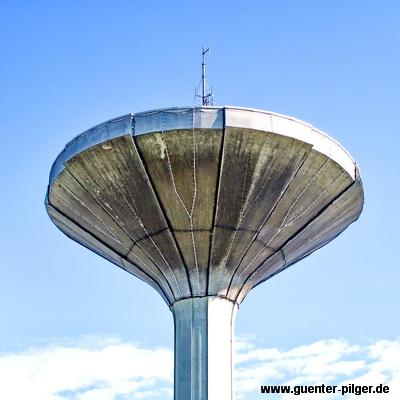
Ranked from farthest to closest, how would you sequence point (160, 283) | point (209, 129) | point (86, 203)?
1. point (160, 283)
2. point (86, 203)
3. point (209, 129)

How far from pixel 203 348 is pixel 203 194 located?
155 inches

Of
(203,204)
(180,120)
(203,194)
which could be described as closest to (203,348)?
(203,204)

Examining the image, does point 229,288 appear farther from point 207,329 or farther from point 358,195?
point 358,195

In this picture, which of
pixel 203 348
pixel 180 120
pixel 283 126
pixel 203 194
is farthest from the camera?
pixel 203 348

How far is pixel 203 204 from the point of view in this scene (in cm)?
1820

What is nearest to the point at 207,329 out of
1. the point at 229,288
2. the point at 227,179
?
the point at 229,288

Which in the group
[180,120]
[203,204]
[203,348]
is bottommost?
[203,348]

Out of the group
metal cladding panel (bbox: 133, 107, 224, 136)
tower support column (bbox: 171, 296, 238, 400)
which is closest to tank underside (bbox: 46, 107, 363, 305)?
metal cladding panel (bbox: 133, 107, 224, 136)

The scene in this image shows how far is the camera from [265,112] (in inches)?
672

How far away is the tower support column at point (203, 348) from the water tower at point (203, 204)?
27 millimetres

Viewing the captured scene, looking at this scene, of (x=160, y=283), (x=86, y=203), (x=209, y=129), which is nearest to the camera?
(x=209, y=129)

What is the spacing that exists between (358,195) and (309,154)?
292 centimetres

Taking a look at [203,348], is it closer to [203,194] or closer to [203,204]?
[203,204]

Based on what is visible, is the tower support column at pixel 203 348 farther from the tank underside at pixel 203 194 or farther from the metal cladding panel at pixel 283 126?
the metal cladding panel at pixel 283 126
